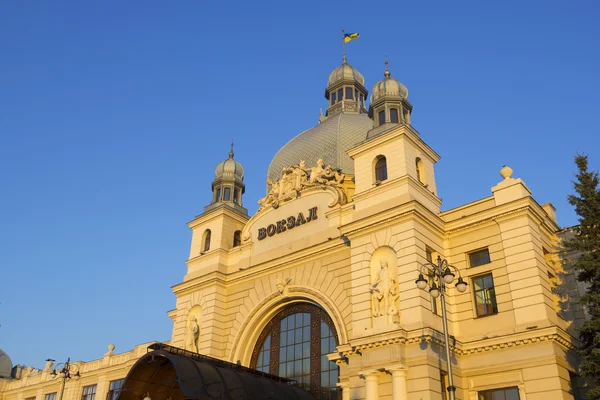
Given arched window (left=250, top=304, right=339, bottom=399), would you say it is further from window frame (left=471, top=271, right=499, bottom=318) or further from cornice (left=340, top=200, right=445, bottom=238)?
window frame (left=471, top=271, right=499, bottom=318)

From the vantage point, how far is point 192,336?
37.5 m

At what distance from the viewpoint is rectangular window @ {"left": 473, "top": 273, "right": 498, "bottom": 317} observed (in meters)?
28.9

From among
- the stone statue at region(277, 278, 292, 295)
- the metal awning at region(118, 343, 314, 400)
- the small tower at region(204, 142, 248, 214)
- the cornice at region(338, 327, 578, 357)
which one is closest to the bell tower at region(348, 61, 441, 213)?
the stone statue at region(277, 278, 292, 295)

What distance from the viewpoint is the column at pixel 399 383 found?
85.4ft

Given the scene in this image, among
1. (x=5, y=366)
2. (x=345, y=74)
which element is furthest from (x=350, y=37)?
(x=5, y=366)

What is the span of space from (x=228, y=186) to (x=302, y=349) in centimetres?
1517

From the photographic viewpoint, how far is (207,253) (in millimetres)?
40562

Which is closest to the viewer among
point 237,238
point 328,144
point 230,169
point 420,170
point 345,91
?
point 420,170

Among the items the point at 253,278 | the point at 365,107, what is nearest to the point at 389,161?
the point at 253,278

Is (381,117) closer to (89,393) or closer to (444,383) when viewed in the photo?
(444,383)

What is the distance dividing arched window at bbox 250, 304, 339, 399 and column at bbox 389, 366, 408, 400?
581cm

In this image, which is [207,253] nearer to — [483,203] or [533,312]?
[483,203]

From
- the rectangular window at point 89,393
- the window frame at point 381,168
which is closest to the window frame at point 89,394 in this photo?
the rectangular window at point 89,393

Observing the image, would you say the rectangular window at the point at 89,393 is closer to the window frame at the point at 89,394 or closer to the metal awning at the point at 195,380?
the window frame at the point at 89,394
